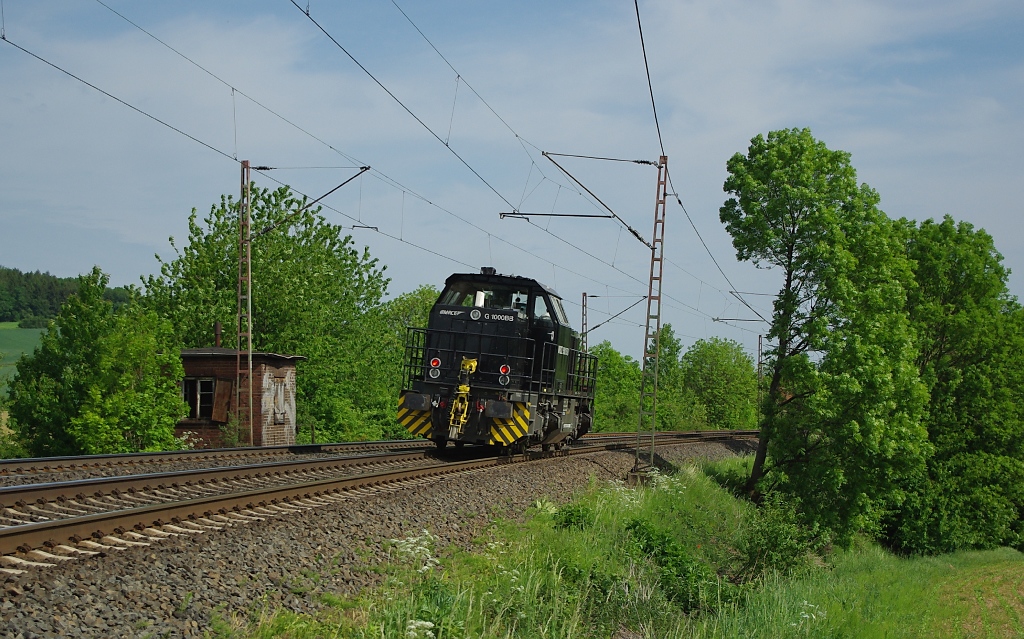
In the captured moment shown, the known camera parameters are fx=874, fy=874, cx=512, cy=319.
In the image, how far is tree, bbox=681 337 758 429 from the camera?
7419 cm

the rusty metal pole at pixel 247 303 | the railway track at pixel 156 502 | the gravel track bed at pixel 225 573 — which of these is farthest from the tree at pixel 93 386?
the gravel track bed at pixel 225 573

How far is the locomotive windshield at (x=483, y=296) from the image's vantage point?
1886 cm

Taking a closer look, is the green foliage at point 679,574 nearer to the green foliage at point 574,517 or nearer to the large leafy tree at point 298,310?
the green foliage at point 574,517

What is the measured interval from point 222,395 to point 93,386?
15.3ft

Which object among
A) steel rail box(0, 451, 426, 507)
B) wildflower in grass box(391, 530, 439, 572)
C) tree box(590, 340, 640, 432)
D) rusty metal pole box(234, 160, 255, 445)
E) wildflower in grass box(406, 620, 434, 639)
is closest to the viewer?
wildflower in grass box(406, 620, 434, 639)

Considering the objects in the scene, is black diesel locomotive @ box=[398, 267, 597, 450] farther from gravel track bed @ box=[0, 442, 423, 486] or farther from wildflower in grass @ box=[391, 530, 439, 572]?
wildflower in grass @ box=[391, 530, 439, 572]

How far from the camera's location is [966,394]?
109 feet

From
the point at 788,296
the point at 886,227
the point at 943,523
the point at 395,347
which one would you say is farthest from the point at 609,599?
the point at 395,347

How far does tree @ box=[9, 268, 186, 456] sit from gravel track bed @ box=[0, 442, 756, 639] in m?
15.1

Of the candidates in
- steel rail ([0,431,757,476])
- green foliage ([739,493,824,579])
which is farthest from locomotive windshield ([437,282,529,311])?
green foliage ([739,493,824,579])

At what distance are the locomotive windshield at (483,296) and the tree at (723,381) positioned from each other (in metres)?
56.8

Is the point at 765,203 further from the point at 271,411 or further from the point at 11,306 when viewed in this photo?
the point at 11,306

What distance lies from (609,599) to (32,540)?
6059 millimetres

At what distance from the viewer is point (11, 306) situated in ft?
253
